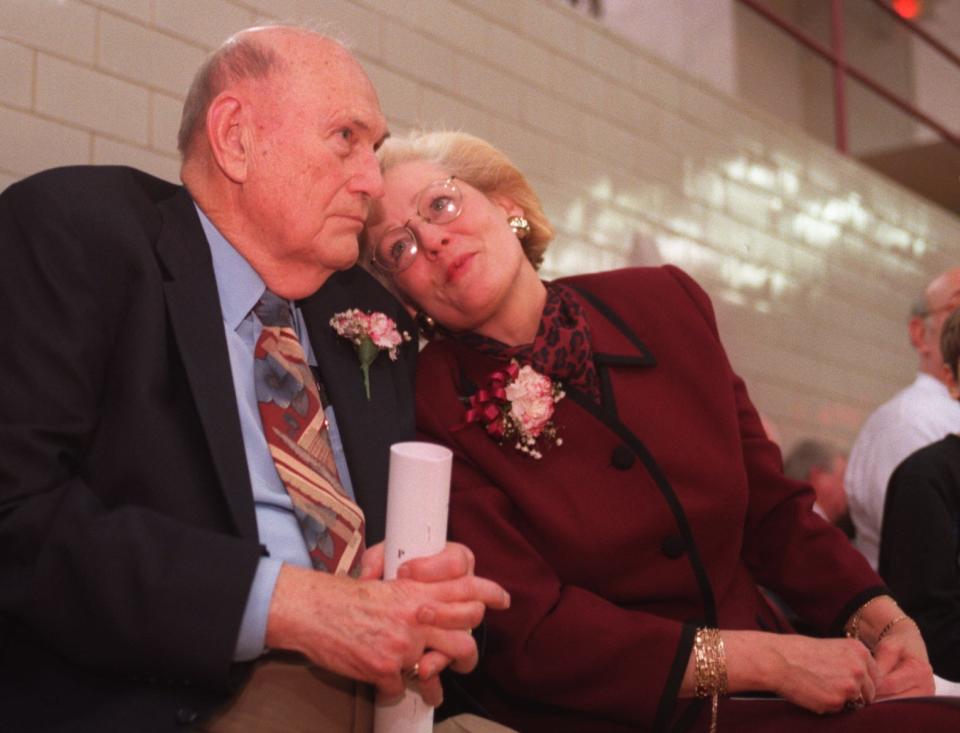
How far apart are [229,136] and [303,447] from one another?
23.1 inches

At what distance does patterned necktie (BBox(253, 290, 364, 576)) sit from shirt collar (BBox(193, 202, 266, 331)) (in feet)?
0.14

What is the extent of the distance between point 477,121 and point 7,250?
2.43m

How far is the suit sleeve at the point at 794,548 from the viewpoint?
2066mm

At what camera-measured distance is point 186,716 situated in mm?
1418

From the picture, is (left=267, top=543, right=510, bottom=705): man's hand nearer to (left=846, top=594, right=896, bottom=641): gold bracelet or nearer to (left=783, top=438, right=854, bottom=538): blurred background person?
(left=846, top=594, right=896, bottom=641): gold bracelet

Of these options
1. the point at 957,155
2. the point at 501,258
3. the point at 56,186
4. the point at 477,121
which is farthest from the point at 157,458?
the point at 957,155

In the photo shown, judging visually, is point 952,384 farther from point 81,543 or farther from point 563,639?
point 81,543

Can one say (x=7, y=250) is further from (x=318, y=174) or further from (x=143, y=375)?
(x=318, y=174)

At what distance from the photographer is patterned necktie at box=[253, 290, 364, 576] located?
5.54 feet

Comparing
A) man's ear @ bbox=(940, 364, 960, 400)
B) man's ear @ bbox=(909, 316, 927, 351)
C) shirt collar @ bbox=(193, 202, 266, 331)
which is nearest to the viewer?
shirt collar @ bbox=(193, 202, 266, 331)

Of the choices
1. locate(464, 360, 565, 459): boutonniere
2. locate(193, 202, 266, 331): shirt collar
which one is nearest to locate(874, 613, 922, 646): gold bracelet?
locate(464, 360, 565, 459): boutonniere

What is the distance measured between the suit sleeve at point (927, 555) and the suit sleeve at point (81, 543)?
189cm

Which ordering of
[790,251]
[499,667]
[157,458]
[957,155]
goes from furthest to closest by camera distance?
[957,155] < [790,251] < [499,667] < [157,458]

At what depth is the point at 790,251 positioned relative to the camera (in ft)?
18.3
